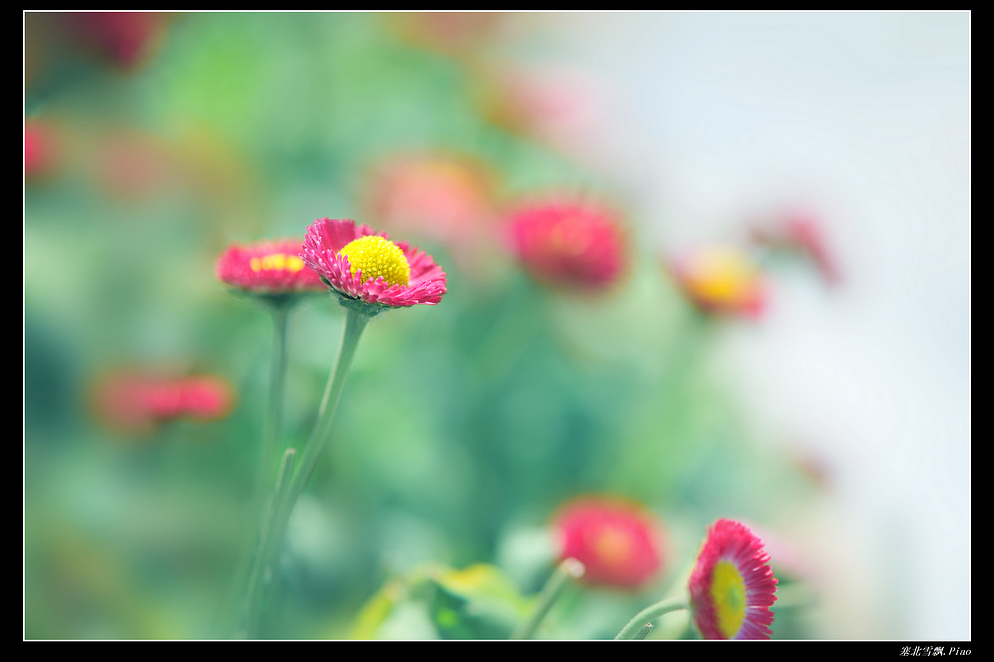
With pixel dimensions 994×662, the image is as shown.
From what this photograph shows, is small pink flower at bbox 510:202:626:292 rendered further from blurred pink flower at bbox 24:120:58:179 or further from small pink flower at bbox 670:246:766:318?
blurred pink flower at bbox 24:120:58:179

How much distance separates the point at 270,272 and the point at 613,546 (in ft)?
1.07

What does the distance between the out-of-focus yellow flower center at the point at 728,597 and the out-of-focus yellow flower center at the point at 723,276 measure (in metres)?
0.37

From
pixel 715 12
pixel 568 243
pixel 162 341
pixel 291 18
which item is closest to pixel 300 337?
pixel 162 341

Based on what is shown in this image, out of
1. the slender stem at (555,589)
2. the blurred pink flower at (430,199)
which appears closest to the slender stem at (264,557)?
→ the slender stem at (555,589)

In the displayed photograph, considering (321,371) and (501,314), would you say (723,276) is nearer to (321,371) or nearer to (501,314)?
(501,314)

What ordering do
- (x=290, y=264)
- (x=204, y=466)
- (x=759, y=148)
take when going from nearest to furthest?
(x=290, y=264) < (x=204, y=466) < (x=759, y=148)

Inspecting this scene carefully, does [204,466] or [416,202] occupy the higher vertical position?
[416,202]

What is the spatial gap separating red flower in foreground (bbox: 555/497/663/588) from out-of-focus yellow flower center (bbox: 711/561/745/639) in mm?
184

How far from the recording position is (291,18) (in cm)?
72

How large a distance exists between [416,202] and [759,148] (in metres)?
0.33

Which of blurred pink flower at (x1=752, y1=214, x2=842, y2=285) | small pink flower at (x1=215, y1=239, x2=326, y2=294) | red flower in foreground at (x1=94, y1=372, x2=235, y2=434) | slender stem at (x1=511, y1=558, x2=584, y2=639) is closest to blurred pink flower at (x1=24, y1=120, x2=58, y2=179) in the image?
red flower in foreground at (x1=94, y1=372, x2=235, y2=434)

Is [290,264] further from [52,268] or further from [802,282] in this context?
[802,282]

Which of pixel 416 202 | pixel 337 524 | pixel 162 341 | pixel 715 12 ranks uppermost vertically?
pixel 715 12

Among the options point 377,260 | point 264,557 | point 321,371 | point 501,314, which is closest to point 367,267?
point 377,260
